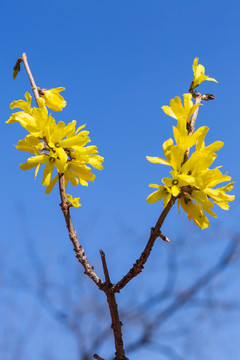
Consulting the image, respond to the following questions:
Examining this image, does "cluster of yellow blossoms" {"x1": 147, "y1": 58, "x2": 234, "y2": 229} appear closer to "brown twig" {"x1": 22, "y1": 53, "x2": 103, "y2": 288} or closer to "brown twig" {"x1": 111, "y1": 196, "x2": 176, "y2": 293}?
"brown twig" {"x1": 111, "y1": 196, "x2": 176, "y2": 293}

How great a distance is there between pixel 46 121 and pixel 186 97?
10.8 inches

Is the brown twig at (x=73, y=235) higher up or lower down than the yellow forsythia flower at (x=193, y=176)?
lower down

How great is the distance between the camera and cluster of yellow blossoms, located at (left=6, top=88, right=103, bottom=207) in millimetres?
833

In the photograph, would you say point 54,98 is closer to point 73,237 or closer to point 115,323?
point 73,237

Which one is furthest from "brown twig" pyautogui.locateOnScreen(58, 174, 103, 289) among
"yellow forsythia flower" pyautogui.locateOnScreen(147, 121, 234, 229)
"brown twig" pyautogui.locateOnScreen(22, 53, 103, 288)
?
"yellow forsythia flower" pyautogui.locateOnScreen(147, 121, 234, 229)

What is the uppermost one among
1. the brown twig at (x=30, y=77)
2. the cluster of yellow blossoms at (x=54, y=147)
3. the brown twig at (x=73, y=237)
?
the brown twig at (x=30, y=77)

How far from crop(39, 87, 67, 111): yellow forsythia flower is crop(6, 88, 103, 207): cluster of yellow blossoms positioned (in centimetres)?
9

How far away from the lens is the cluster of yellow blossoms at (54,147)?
0.83 metres

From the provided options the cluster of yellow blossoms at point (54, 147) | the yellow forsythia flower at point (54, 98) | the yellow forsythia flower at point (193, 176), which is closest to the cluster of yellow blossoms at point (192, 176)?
the yellow forsythia flower at point (193, 176)

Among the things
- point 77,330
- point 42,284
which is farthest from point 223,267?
point 42,284

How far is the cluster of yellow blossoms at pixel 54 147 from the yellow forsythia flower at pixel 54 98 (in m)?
0.09

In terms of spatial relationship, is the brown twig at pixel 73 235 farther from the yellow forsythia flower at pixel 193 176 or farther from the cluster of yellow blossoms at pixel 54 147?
the yellow forsythia flower at pixel 193 176

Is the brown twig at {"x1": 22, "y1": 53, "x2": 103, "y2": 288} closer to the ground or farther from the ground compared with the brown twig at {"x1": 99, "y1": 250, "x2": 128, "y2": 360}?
farther from the ground

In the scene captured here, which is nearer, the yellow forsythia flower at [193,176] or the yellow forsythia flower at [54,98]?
the yellow forsythia flower at [193,176]
